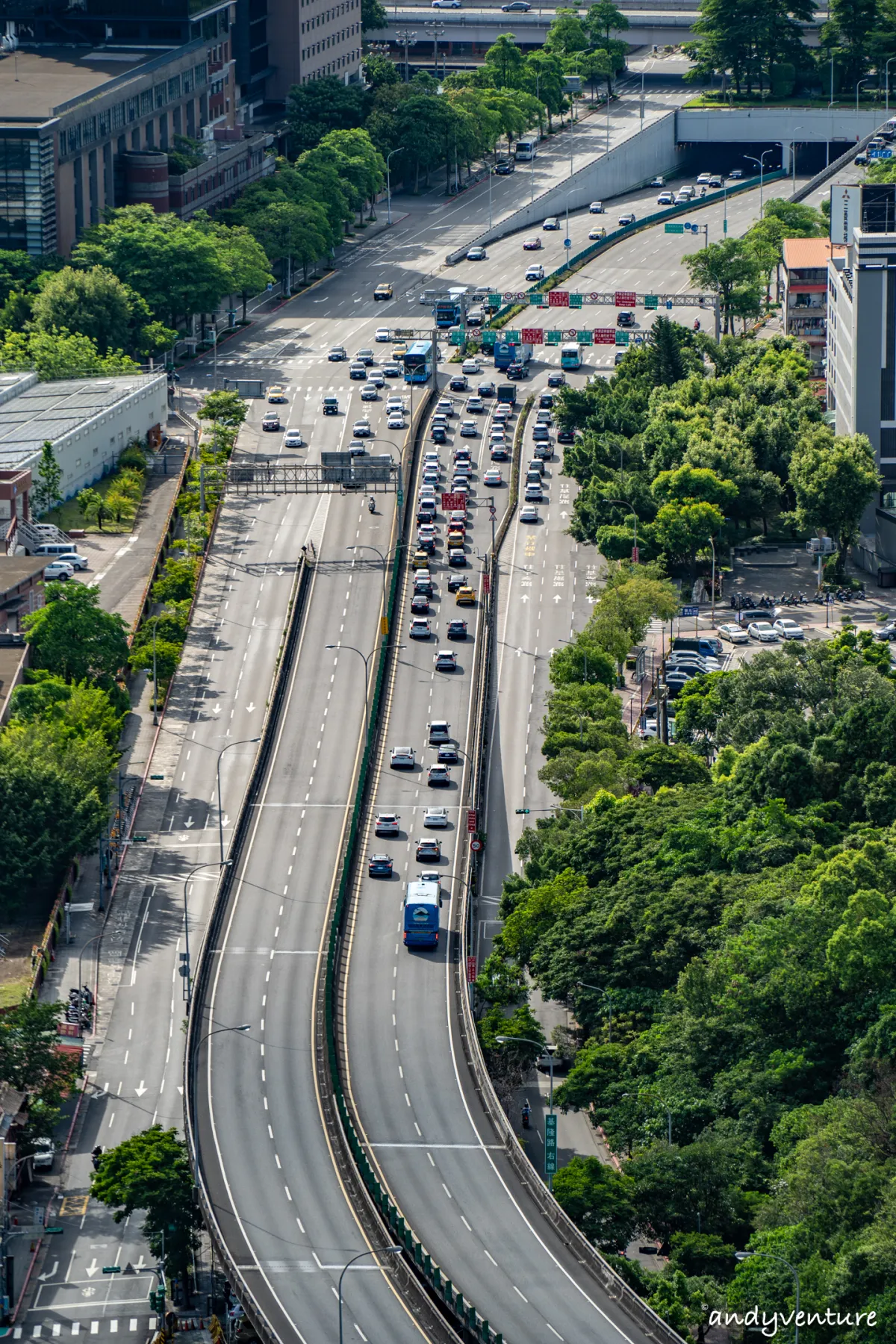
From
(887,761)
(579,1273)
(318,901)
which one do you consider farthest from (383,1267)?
(887,761)

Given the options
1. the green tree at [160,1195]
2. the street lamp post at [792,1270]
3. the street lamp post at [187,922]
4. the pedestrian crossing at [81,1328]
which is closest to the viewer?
the street lamp post at [792,1270]

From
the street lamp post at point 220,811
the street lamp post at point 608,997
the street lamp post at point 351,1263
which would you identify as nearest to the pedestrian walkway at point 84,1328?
the street lamp post at point 351,1263

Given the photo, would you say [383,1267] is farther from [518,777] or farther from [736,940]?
[518,777]

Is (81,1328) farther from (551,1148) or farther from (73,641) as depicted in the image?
(73,641)

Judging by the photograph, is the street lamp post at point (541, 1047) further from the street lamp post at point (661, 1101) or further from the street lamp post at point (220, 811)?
the street lamp post at point (220, 811)

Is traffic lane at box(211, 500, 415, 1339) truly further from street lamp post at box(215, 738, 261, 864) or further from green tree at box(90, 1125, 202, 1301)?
street lamp post at box(215, 738, 261, 864)
